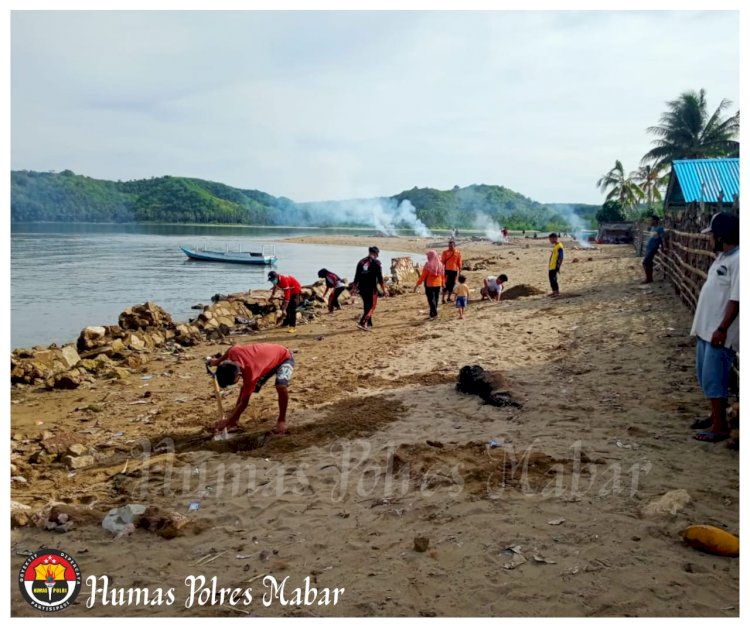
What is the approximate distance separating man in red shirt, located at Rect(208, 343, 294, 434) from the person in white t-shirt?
356 centimetres

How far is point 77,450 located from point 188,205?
157359 mm

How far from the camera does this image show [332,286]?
13086mm

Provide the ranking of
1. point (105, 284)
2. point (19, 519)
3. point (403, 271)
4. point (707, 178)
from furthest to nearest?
1. point (105, 284)
2. point (403, 271)
3. point (707, 178)
4. point (19, 519)

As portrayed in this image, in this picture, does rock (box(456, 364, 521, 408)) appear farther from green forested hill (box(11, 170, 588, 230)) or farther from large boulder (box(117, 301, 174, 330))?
green forested hill (box(11, 170, 588, 230))

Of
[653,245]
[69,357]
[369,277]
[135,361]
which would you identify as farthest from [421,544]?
[653,245]

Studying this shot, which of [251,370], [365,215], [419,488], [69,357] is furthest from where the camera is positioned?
[365,215]

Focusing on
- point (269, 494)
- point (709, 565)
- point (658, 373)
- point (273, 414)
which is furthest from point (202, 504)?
point (658, 373)

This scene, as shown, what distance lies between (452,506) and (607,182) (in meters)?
47.5

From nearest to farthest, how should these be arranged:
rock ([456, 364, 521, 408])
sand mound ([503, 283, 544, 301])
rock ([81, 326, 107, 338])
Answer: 1. rock ([456, 364, 521, 408])
2. rock ([81, 326, 107, 338])
3. sand mound ([503, 283, 544, 301])

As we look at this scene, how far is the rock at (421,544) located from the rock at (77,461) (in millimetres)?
3470

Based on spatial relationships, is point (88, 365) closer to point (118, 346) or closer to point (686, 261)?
point (118, 346)

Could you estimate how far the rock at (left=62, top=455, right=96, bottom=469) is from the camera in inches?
207

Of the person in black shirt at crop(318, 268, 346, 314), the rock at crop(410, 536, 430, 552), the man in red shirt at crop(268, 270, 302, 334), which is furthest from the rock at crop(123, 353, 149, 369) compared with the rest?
the rock at crop(410, 536, 430, 552)

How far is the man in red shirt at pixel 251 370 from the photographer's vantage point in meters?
5.00
